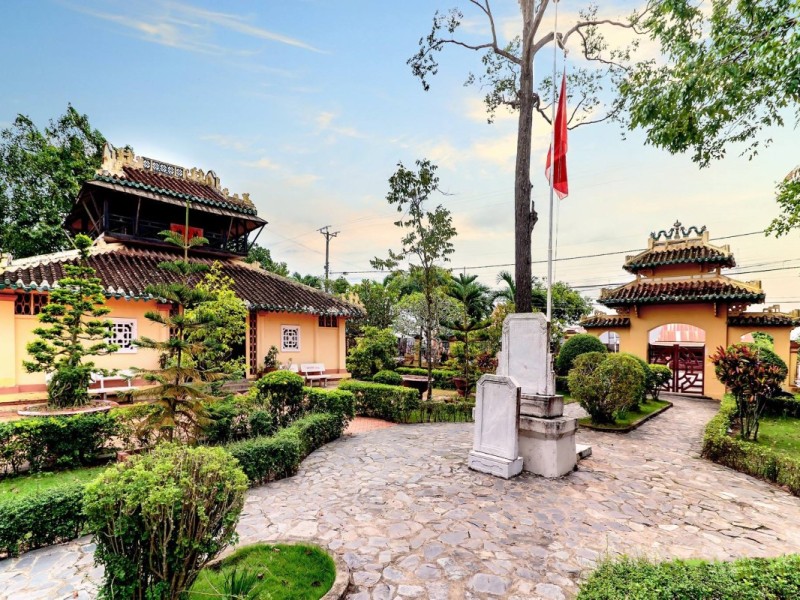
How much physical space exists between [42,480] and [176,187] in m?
14.8

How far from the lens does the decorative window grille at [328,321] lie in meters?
19.5

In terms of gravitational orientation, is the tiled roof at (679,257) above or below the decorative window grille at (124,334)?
above

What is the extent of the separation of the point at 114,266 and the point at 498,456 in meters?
15.3

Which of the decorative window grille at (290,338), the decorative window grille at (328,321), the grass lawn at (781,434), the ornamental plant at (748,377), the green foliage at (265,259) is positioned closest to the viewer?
the ornamental plant at (748,377)

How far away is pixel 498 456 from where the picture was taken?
7.17 m

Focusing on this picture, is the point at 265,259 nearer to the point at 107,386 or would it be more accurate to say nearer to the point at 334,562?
the point at 107,386

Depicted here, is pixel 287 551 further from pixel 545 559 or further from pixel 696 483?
pixel 696 483

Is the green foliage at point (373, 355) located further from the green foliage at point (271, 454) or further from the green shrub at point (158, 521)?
the green shrub at point (158, 521)

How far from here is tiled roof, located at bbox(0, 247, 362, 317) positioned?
12.1 metres

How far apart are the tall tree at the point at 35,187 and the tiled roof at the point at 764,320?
110 ft

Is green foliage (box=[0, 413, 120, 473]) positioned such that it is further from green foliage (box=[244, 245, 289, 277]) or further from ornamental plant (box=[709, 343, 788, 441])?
green foliage (box=[244, 245, 289, 277])

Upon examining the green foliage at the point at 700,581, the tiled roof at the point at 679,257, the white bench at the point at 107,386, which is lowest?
the white bench at the point at 107,386

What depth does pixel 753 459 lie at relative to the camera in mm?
7469

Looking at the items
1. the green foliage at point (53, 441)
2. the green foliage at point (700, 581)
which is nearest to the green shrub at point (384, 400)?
the green foliage at point (53, 441)
